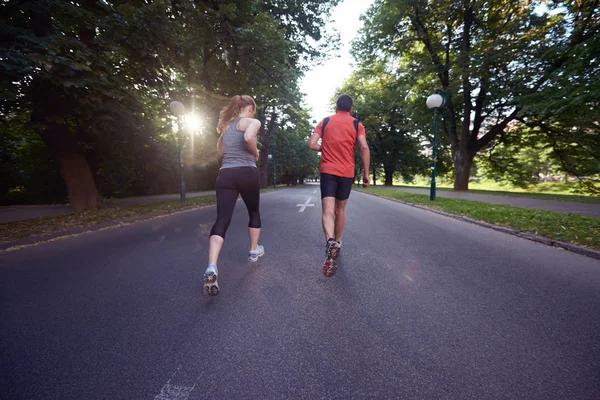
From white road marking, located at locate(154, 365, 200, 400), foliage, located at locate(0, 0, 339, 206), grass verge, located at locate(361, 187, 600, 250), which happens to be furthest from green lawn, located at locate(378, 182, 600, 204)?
white road marking, located at locate(154, 365, 200, 400)

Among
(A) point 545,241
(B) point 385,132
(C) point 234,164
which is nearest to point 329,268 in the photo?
(C) point 234,164

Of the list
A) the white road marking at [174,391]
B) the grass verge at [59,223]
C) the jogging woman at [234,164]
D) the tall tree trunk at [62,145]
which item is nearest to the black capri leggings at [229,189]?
the jogging woman at [234,164]

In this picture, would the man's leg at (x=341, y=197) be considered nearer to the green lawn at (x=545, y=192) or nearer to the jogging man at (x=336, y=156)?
the jogging man at (x=336, y=156)

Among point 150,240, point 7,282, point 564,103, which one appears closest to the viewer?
point 7,282

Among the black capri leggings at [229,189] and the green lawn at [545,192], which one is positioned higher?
the black capri leggings at [229,189]

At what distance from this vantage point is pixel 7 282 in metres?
3.03

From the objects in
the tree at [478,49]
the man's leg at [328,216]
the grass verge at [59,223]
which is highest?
the tree at [478,49]

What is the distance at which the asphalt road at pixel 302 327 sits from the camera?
1432 mm

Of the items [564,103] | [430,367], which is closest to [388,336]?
[430,367]

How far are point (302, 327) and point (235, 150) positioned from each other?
199 cm

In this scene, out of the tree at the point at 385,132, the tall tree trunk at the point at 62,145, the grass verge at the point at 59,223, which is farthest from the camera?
the tree at the point at 385,132

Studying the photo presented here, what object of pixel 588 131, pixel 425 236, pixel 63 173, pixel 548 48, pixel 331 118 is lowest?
pixel 425 236

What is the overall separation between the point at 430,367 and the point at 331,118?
9.55 ft

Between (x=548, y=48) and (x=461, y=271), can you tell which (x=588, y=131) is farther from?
(x=461, y=271)
